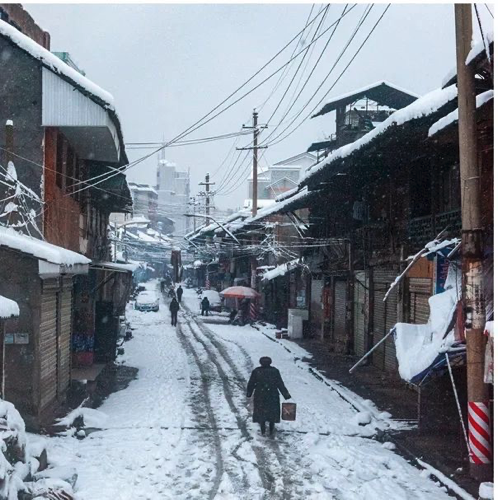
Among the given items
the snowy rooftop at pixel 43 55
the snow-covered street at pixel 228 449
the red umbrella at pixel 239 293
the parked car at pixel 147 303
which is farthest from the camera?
the parked car at pixel 147 303

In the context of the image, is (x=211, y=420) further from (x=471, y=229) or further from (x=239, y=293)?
(x=239, y=293)

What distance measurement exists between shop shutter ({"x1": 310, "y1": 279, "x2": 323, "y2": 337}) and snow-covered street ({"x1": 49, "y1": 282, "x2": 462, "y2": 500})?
40.7 ft

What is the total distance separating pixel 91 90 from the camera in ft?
50.3

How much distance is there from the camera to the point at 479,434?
9.11 meters

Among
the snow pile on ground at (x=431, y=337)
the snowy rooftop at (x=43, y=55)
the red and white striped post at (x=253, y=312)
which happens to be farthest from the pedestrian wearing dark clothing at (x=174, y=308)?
the snow pile on ground at (x=431, y=337)

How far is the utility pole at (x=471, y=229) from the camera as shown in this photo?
8703 millimetres

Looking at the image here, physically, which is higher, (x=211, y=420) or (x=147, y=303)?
(x=147, y=303)

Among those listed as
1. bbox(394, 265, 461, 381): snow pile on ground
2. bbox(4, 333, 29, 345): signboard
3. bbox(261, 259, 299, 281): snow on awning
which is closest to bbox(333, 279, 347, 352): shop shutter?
bbox(261, 259, 299, 281): snow on awning

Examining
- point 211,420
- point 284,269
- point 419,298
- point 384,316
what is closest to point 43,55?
point 211,420

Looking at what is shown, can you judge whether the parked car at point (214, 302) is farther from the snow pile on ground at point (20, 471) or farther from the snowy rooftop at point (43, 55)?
the snow pile on ground at point (20, 471)

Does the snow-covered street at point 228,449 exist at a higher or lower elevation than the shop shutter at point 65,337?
lower

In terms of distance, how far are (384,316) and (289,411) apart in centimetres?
898

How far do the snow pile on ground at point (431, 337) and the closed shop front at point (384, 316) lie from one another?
318 inches

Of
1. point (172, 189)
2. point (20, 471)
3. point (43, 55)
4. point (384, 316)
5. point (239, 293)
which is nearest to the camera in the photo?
point (20, 471)
